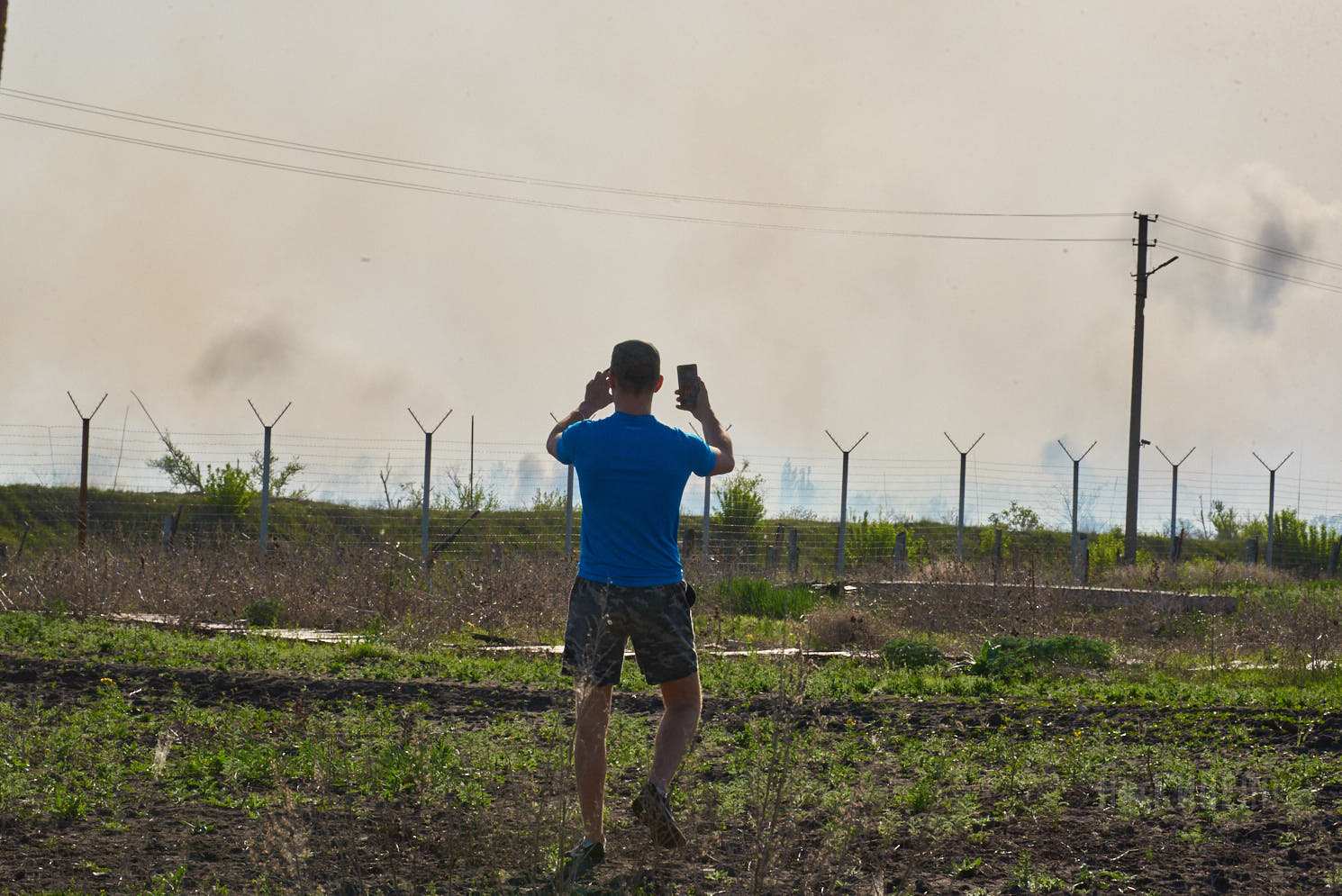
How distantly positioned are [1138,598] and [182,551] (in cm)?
999

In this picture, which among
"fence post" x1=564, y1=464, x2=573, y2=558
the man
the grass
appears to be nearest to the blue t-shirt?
the man

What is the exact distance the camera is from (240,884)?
4156 millimetres

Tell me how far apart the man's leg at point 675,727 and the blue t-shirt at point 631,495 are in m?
0.34

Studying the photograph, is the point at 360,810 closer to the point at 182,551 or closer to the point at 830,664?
the point at 830,664

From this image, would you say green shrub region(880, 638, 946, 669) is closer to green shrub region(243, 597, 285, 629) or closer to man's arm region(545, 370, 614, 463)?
green shrub region(243, 597, 285, 629)

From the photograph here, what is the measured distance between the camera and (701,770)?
5.55 metres

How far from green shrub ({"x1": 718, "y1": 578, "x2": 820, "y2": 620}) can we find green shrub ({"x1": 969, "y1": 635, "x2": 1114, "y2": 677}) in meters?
3.44

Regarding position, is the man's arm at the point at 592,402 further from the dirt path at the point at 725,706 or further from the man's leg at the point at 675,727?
the dirt path at the point at 725,706

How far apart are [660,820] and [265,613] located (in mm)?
8859

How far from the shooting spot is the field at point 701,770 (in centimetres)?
418

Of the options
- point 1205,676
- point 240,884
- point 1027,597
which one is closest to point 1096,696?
point 1205,676

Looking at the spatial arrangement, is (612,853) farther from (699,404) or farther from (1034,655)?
(1034,655)

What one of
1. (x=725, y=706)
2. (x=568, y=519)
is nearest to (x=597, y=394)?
(x=725, y=706)

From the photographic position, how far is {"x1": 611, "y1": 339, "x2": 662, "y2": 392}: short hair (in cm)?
430
